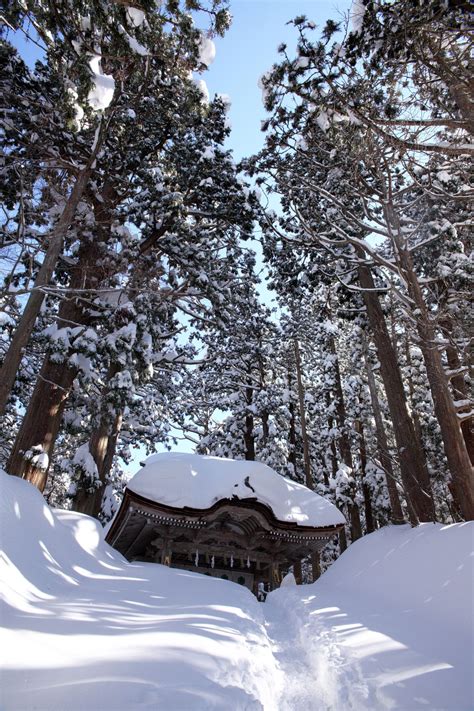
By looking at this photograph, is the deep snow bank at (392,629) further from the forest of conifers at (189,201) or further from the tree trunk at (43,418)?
the tree trunk at (43,418)

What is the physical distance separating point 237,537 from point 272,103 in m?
10.9

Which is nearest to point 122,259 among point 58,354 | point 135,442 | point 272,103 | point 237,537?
point 58,354

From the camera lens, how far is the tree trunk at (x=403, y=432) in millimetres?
9008

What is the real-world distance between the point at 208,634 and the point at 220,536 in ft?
26.6

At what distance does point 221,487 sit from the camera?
35.7 ft

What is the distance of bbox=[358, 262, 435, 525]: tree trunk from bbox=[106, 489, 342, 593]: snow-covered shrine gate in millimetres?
Answer: 3306

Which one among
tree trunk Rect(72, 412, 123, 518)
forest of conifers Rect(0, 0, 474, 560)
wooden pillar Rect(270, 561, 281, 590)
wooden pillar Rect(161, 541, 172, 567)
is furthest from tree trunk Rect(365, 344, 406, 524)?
tree trunk Rect(72, 412, 123, 518)

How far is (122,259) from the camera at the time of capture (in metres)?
9.34

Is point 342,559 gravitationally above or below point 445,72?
below

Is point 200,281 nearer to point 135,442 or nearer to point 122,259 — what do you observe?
point 122,259

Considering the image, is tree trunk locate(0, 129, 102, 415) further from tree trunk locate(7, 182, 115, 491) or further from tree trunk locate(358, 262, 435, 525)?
tree trunk locate(358, 262, 435, 525)

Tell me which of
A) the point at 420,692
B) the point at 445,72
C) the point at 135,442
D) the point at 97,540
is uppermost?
the point at 445,72

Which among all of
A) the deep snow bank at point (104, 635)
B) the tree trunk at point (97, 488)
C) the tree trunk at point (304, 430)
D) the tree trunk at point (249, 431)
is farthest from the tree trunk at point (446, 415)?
the tree trunk at point (249, 431)

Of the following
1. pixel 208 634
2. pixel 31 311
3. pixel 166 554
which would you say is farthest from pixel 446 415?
pixel 166 554
